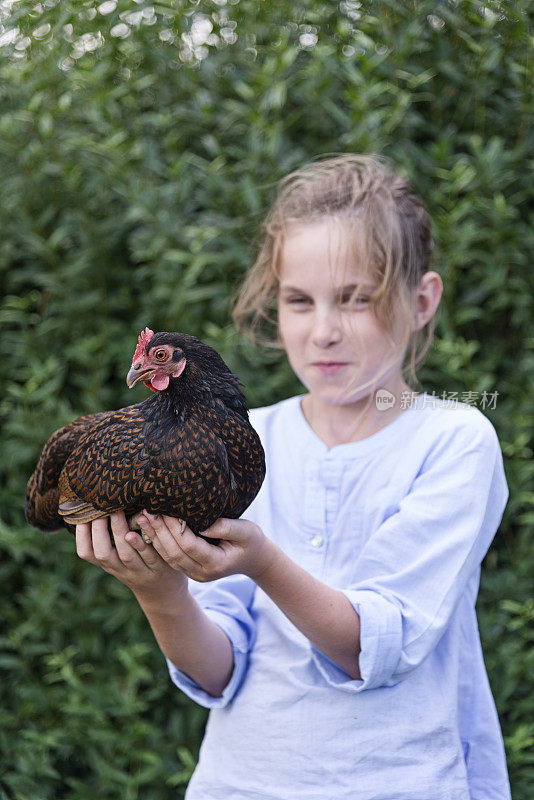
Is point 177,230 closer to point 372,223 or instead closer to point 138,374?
point 372,223

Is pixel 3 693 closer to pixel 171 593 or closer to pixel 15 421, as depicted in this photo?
pixel 15 421

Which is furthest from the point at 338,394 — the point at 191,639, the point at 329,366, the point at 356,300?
the point at 191,639

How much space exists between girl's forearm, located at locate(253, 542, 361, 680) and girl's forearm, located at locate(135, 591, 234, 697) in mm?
198

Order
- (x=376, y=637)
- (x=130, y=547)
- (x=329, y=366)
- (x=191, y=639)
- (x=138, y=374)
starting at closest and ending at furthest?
1. (x=138, y=374)
2. (x=130, y=547)
3. (x=376, y=637)
4. (x=191, y=639)
5. (x=329, y=366)

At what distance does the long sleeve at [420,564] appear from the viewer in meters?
1.42

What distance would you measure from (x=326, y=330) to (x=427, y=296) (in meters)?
0.36

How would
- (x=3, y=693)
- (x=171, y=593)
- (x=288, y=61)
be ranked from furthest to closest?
(x=3, y=693)
(x=288, y=61)
(x=171, y=593)

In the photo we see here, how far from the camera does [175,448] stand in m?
1.21

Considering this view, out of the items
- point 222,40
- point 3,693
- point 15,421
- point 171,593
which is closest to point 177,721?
point 3,693

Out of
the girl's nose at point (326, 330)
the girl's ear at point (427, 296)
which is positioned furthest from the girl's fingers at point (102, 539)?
the girl's ear at point (427, 296)

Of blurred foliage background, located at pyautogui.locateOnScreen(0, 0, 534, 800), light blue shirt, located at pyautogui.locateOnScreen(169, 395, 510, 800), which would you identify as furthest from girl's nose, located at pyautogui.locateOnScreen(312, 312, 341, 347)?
blurred foliage background, located at pyautogui.locateOnScreen(0, 0, 534, 800)

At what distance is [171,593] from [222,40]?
211cm

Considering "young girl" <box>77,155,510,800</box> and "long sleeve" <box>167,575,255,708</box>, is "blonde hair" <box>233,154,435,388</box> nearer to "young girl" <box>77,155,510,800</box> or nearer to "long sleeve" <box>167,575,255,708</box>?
"young girl" <box>77,155,510,800</box>

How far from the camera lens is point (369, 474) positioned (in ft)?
5.48
